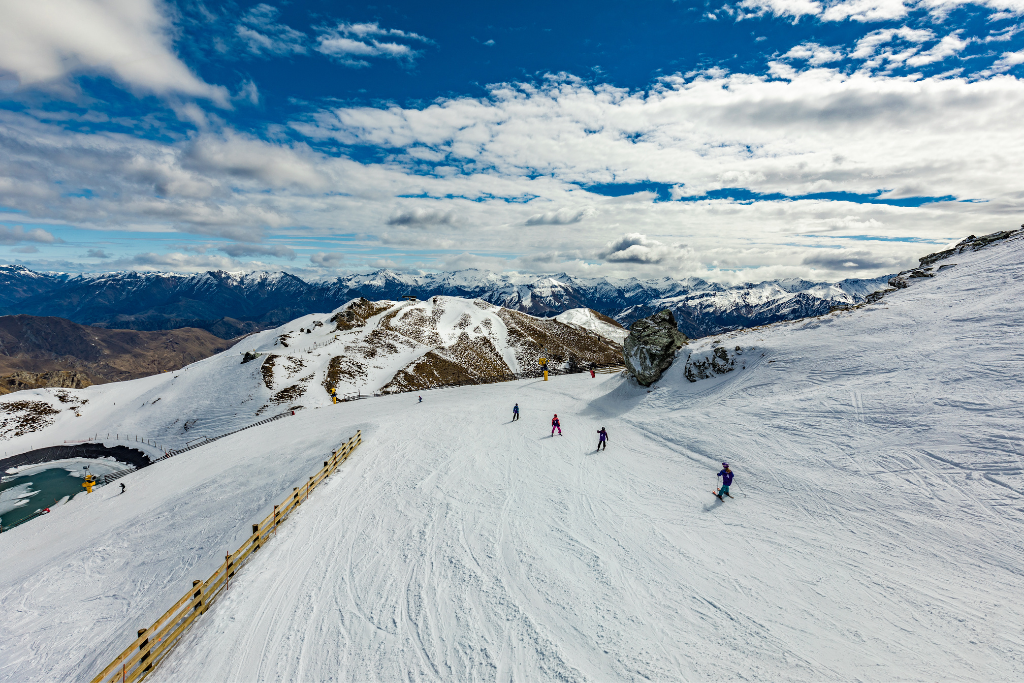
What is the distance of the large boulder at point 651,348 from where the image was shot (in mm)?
35188

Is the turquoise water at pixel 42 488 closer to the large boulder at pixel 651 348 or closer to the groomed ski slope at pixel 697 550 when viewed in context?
the groomed ski slope at pixel 697 550

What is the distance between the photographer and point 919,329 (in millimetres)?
25500

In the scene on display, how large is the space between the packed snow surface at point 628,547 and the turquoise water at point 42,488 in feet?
75.4

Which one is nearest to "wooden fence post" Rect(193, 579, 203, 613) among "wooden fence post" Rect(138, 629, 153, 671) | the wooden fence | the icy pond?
the wooden fence

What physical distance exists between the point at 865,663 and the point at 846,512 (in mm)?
7647

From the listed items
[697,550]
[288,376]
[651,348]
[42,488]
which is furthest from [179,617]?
[288,376]

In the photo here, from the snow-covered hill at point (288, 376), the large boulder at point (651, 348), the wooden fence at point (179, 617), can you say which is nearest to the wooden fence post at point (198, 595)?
the wooden fence at point (179, 617)

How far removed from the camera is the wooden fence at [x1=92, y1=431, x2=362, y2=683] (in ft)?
30.8

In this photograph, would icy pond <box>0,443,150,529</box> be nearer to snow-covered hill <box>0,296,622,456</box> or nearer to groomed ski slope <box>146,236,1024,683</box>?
snow-covered hill <box>0,296,622,456</box>

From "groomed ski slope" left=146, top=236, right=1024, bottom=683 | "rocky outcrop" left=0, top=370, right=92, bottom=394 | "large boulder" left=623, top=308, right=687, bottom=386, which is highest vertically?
"large boulder" left=623, top=308, right=687, bottom=386

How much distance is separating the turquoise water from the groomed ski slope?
149ft

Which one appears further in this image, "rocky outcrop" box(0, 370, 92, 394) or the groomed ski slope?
"rocky outcrop" box(0, 370, 92, 394)

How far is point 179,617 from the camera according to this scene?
35.1 ft

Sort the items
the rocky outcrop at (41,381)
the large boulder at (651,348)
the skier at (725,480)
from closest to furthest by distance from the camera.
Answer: the skier at (725,480) → the large boulder at (651,348) → the rocky outcrop at (41,381)
